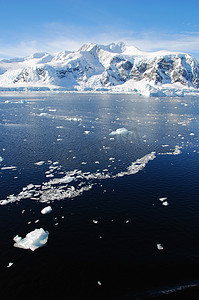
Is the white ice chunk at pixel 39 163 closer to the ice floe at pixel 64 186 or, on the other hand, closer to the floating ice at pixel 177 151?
the ice floe at pixel 64 186

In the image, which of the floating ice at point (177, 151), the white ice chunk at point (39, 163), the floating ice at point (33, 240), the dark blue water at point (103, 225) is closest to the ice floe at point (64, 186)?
the dark blue water at point (103, 225)

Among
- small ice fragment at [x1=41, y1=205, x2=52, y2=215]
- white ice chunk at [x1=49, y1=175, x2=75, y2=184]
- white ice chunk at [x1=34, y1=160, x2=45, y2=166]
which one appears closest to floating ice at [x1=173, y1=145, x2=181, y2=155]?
white ice chunk at [x1=49, y1=175, x2=75, y2=184]

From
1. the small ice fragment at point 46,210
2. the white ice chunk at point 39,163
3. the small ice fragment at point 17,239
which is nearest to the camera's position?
the small ice fragment at point 17,239

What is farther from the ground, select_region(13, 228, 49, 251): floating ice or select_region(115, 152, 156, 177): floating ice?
select_region(115, 152, 156, 177): floating ice

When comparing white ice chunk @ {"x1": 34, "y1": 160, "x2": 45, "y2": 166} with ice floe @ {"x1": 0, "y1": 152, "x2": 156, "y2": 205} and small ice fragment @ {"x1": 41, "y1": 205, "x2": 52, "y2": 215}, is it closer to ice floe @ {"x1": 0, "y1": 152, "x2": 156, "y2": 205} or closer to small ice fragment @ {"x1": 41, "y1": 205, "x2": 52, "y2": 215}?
ice floe @ {"x1": 0, "y1": 152, "x2": 156, "y2": 205}

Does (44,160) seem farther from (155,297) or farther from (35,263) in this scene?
(155,297)

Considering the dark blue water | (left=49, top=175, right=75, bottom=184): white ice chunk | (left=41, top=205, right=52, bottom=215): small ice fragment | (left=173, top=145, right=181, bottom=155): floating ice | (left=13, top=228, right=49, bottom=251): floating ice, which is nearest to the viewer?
the dark blue water

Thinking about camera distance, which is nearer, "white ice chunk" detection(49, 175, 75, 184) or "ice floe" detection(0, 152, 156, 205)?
"ice floe" detection(0, 152, 156, 205)

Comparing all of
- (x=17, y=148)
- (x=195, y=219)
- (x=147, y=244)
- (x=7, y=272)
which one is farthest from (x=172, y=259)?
(x=17, y=148)
